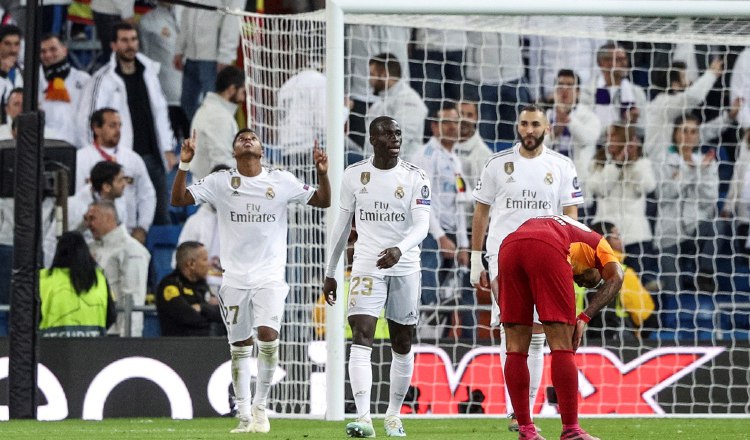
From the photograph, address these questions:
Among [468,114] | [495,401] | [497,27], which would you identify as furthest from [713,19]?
[495,401]

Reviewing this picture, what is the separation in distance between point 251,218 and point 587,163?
5800 mm

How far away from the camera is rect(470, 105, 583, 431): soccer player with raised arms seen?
9.65 meters

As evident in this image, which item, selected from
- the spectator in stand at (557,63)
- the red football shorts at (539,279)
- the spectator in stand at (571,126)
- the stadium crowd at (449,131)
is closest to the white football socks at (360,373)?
the red football shorts at (539,279)

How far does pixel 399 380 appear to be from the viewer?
9000 mm

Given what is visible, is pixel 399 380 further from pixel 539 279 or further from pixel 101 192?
pixel 101 192

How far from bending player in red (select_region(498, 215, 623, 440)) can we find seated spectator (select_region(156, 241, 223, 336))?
6.03 m

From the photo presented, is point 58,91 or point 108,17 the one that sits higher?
point 108,17

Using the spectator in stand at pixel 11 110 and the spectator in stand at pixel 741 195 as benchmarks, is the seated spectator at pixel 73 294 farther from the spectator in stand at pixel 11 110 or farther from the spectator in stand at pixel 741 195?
the spectator in stand at pixel 741 195

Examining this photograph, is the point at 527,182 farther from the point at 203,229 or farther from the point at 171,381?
the point at 203,229

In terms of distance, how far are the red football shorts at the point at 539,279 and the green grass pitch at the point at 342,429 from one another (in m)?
1.72

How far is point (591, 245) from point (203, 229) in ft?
25.3

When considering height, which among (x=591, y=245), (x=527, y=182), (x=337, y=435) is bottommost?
(x=337, y=435)

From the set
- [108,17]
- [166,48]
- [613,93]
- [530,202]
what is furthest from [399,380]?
[108,17]

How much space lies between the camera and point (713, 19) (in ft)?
39.0
